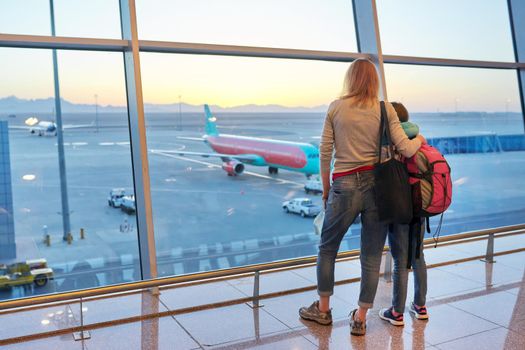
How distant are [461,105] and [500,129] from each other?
2.26 feet

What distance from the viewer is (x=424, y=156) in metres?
2.62

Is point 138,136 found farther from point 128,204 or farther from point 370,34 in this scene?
point 370,34

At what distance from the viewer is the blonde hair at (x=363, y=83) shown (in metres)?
2.57

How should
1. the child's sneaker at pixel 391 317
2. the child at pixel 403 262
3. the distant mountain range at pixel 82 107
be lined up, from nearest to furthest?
the child at pixel 403 262 → the child's sneaker at pixel 391 317 → the distant mountain range at pixel 82 107

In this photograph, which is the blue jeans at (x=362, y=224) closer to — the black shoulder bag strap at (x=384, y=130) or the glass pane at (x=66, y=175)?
the black shoulder bag strap at (x=384, y=130)

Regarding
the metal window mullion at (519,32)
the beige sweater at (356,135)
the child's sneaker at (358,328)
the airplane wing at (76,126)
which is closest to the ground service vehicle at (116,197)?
→ the airplane wing at (76,126)

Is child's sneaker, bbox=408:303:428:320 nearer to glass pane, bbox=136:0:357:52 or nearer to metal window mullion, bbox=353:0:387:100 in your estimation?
metal window mullion, bbox=353:0:387:100

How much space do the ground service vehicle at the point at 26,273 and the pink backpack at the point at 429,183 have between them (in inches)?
92.9

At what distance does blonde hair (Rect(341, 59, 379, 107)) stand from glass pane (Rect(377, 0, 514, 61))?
165 centimetres

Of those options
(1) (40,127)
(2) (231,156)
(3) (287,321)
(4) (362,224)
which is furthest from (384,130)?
(1) (40,127)

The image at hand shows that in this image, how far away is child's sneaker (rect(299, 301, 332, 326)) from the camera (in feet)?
9.47

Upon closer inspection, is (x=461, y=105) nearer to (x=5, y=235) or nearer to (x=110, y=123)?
(x=110, y=123)

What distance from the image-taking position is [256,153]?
171 inches

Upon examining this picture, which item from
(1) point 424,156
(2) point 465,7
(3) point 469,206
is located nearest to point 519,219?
(3) point 469,206
